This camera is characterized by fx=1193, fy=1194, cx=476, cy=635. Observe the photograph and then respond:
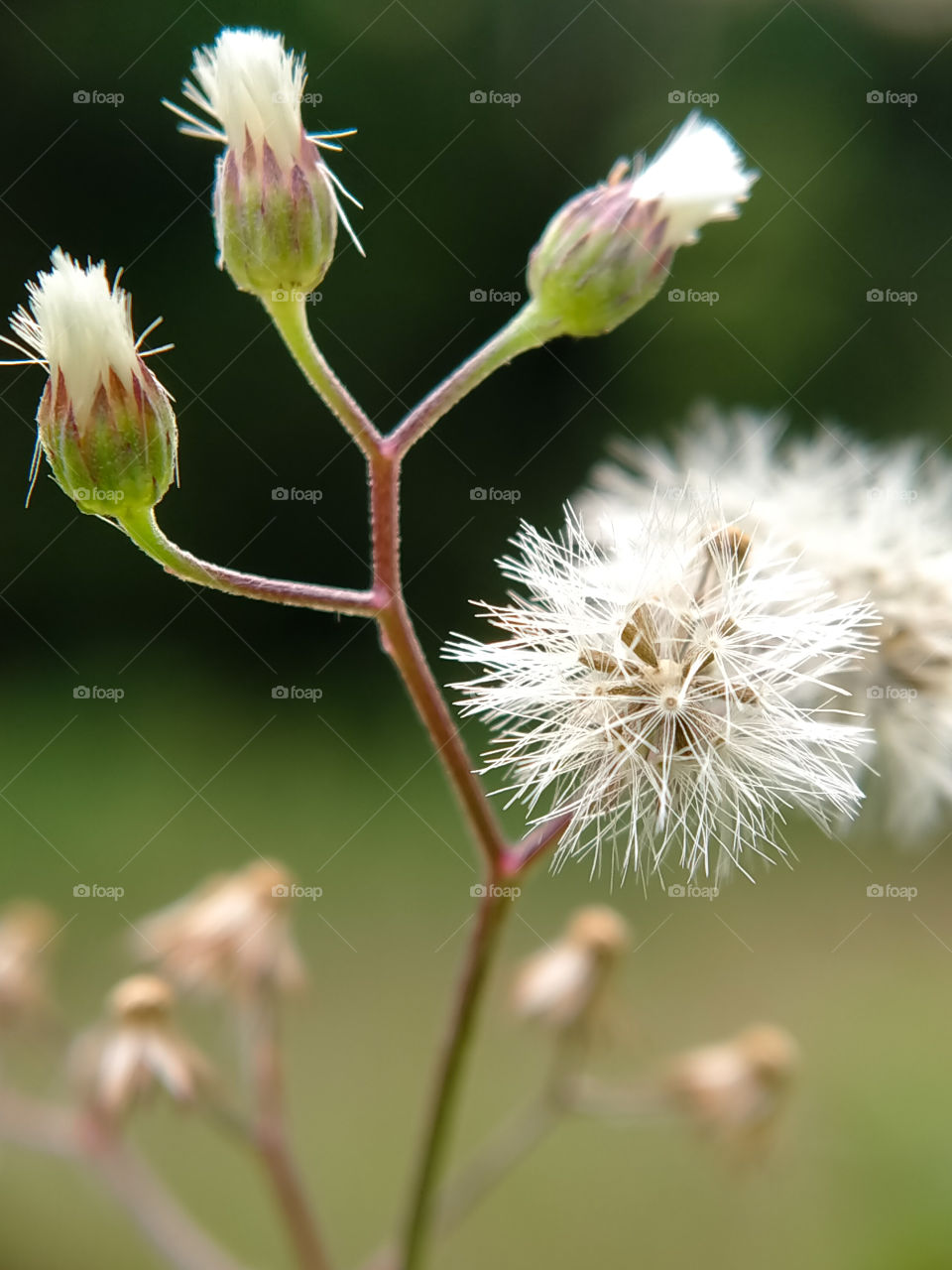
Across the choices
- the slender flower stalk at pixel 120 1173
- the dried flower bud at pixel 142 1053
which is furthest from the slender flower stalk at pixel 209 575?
the slender flower stalk at pixel 120 1173

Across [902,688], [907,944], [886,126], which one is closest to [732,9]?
[886,126]

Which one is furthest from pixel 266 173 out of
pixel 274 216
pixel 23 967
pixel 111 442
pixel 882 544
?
pixel 23 967

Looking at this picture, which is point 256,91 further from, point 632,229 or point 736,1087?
point 736,1087

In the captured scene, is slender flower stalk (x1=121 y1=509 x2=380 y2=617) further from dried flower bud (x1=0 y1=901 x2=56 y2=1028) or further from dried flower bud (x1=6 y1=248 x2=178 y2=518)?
dried flower bud (x1=0 y1=901 x2=56 y2=1028)

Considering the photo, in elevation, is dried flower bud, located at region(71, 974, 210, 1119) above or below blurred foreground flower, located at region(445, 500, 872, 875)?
below

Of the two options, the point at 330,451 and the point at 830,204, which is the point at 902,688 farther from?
the point at 830,204

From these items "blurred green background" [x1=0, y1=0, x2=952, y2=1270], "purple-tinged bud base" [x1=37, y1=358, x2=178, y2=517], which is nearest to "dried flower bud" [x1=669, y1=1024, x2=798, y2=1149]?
"purple-tinged bud base" [x1=37, y1=358, x2=178, y2=517]
